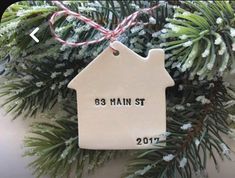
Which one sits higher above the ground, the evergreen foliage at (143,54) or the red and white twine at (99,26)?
the red and white twine at (99,26)

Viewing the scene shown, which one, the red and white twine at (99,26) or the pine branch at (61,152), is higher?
the red and white twine at (99,26)

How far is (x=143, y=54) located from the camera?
1.96 ft

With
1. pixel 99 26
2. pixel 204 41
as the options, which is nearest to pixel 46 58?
pixel 99 26

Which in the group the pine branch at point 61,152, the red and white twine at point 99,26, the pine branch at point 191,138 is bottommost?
the pine branch at point 61,152

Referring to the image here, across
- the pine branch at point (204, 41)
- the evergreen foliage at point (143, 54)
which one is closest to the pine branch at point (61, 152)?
the evergreen foliage at point (143, 54)

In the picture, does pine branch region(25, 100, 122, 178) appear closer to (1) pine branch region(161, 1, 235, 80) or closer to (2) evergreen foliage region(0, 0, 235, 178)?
(2) evergreen foliage region(0, 0, 235, 178)

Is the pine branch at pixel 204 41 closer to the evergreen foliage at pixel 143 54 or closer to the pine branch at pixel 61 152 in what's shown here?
the evergreen foliage at pixel 143 54

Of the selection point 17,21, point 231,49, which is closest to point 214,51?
point 231,49

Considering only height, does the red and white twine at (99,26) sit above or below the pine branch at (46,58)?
above

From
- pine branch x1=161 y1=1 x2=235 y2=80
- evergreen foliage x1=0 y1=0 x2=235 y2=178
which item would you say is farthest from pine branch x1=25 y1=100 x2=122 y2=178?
pine branch x1=161 y1=1 x2=235 y2=80

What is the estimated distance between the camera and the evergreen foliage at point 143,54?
1.72 feet

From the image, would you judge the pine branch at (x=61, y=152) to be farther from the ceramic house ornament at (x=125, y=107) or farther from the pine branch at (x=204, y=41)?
the pine branch at (x=204, y=41)

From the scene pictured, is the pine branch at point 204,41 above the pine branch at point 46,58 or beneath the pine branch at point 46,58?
above

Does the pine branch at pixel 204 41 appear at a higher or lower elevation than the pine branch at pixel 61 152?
higher
